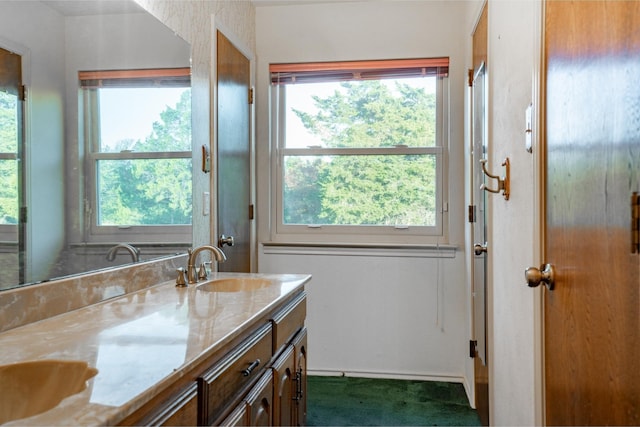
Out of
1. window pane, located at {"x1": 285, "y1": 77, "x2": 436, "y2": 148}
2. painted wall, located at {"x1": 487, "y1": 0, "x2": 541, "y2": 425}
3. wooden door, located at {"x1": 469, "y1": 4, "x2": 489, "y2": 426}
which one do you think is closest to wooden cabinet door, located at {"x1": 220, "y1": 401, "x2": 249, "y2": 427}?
painted wall, located at {"x1": 487, "y1": 0, "x2": 541, "y2": 425}

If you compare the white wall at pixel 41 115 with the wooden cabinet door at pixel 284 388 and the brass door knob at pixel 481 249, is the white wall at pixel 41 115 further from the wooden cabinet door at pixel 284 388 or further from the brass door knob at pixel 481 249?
the brass door knob at pixel 481 249

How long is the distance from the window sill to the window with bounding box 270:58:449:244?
66 mm

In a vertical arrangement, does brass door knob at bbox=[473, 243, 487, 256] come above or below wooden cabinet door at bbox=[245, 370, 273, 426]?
above

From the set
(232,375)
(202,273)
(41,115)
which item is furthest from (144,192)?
(232,375)

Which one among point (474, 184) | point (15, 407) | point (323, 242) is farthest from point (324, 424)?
point (15, 407)

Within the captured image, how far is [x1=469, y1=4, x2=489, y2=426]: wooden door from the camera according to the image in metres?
2.07

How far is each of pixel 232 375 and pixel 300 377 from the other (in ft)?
2.43

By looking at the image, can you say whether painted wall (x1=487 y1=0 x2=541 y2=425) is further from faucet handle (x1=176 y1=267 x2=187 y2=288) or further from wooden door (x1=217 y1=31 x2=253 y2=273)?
wooden door (x1=217 y1=31 x2=253 y2=273)

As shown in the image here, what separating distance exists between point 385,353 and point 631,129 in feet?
7.63

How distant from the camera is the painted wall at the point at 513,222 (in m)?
1.31

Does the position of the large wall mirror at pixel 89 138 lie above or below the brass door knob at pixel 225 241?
above

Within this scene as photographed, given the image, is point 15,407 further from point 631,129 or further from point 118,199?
point 631,129

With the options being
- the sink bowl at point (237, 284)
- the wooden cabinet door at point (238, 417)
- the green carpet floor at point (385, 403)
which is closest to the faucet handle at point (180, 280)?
the sink bowl at point (237, 284)

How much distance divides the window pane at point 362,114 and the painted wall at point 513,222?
0.90 meters
